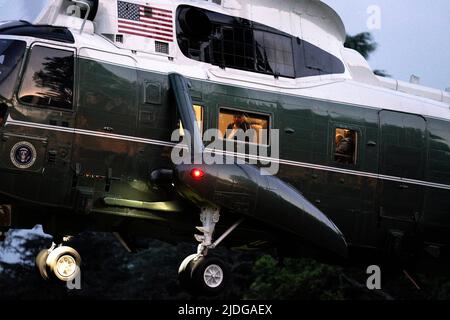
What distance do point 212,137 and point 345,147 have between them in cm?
225

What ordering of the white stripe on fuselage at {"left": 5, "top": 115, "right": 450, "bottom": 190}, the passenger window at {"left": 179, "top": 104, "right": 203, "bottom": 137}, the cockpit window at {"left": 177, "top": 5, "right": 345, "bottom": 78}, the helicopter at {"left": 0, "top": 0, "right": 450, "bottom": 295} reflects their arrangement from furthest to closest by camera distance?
the cockpit window at {"left": 177, "top": 5, "right": 345, "bottom": 78}, the passenger window at {"left": 179, "top": 104, "right": 203, "bottom": 137}, the helicopter at {"left": 0, "top": 0, "right": 450, "bottom": 295}, the white stripe on fuselage at {"left": 5, "top": 115, "right": 450, "bottom": 190}

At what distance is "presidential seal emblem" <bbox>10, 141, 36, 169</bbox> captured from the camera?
35.7 ft

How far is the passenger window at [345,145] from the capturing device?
13211mm

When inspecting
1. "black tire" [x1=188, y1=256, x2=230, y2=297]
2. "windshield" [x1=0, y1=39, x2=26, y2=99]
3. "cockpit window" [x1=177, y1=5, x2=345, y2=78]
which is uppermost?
"cockpit window" [x1=177, y1=5, x2=345, y2=78]

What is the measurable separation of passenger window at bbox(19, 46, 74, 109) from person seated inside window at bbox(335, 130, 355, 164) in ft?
13.6

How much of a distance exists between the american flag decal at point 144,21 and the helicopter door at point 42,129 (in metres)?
1.16

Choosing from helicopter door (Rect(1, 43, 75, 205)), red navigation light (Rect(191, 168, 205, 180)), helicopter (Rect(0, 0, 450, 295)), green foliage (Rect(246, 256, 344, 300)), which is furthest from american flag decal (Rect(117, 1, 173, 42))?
green foliage (Rect(246, 256, 344, 300))

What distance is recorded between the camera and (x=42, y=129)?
11.0 m

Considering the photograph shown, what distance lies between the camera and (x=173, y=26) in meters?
12.4

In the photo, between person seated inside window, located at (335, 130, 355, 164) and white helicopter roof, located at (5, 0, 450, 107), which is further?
person seated inside window, located at (335, 130, 355, 164)

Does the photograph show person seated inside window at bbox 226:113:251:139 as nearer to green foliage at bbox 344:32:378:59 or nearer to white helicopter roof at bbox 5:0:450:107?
white helicopter roof at bbox 5:0:450:107

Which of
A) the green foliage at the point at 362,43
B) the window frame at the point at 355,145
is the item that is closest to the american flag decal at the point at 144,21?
the window frame at the point at 355,145

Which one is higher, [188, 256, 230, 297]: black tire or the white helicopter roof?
the white helicopter roof

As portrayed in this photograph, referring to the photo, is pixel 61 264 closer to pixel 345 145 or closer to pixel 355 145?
pixel 345 145
